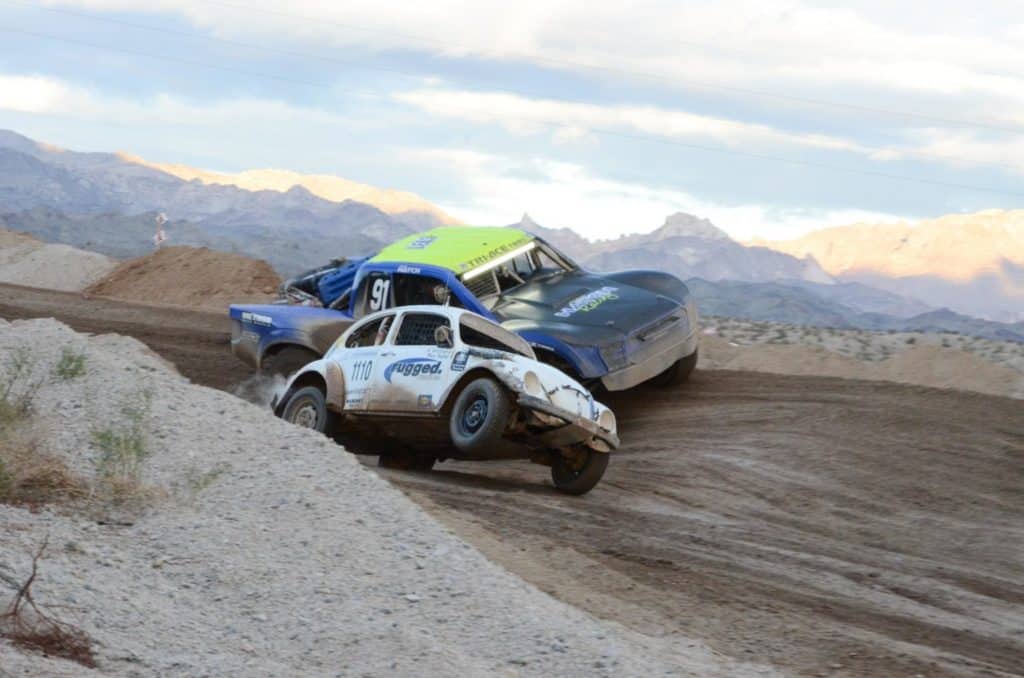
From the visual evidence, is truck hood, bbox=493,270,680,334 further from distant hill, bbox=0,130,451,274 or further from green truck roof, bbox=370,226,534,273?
distant hill, bbox=0,130,451,274

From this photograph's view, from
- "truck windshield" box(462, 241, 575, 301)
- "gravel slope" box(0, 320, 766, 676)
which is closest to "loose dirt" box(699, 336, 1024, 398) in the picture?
"truck windshield" box(462, 241, 575, 301)

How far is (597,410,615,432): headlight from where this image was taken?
10.7 metres

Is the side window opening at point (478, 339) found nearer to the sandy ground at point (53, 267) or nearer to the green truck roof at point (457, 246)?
the green truck roof at point (457, 246)

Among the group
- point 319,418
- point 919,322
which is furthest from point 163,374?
point 919,322

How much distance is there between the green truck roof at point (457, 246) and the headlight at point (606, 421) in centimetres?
353

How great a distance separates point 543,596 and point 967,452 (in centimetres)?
746

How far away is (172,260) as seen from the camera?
98.4 feet

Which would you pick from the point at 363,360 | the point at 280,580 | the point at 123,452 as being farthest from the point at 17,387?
the point at 363,360

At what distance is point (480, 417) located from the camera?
10375mm

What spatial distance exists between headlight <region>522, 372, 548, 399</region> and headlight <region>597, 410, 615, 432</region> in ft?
2.04

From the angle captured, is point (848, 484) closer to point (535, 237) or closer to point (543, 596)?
point (535, 237)

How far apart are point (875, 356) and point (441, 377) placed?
32.5ft

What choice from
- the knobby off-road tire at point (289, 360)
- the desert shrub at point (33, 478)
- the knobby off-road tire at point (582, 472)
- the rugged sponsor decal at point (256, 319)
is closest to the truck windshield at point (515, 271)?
the knobby off-road tire at point (289, 360)

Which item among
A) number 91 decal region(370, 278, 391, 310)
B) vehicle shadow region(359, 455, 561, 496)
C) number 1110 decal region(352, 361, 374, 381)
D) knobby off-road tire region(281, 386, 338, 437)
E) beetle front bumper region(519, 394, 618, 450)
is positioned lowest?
vehicle shadow region(359, 455, 561, 496)
